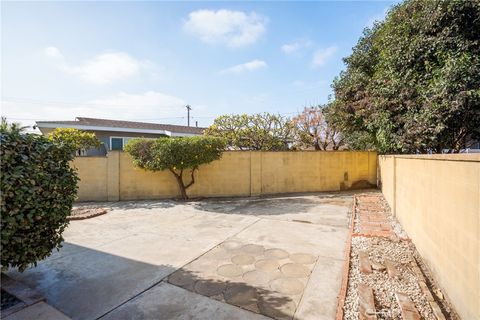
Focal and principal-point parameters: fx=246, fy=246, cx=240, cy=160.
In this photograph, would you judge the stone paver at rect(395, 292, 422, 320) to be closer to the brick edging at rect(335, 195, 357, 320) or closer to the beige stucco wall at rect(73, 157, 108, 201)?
the brick edging at rect(335, 195, 357, 320)

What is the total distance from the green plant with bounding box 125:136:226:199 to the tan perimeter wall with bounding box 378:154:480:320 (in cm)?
647

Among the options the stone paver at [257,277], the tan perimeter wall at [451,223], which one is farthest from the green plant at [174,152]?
the tan perimeter wall at [451,223]

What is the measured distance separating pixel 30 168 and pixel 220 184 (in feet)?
25.8

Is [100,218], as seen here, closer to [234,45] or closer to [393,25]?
[234,45]

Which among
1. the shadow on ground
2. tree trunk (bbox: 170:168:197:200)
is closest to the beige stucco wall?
tree trunk (bbox: 170:168:197:200)

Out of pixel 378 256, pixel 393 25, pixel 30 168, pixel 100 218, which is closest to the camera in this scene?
pixel 30 168

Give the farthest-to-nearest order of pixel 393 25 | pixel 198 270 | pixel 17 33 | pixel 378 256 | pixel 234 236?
pixel 393 25 < pixel 234 236 < pixel 17 33 < pixel 378 256 < pixel 198 270

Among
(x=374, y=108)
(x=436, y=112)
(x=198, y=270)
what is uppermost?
(x=374, y=108)

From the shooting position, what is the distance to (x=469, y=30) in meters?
6.52

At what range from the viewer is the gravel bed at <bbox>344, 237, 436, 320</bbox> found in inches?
104

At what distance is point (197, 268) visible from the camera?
3750mm

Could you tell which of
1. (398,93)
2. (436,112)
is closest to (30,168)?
(436,112)

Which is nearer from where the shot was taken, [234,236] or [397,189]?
[234,236]

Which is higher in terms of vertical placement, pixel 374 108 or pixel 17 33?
pixel 17 33
